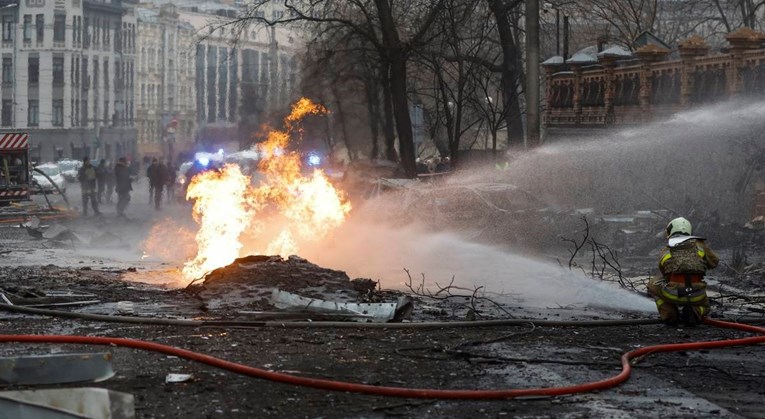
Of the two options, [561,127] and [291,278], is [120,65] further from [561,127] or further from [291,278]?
[291,278]

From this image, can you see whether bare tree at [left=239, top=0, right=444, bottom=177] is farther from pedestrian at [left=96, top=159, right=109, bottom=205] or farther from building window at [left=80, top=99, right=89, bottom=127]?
building window at [left=80, top=99, right=89, bottom=127]

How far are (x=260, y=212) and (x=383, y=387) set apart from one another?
39.2ft

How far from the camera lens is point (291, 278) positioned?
1402cm

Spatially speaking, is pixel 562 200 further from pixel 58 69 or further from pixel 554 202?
pixel 58 69

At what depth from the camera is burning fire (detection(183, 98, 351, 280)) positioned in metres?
18.7

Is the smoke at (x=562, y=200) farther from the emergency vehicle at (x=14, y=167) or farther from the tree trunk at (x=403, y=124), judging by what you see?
the emergency vehicle at (x=14, y=167)

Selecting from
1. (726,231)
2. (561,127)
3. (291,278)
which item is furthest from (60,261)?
(561,127)

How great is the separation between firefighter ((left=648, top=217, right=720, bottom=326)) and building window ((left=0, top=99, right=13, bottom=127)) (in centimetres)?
8200

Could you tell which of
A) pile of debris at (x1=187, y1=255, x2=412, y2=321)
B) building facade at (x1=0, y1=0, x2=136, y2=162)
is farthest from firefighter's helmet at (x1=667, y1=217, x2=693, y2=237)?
building facade at (x1=0, y1=0, x2=136, y2=162)

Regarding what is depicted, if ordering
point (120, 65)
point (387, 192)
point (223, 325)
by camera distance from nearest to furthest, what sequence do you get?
point (223, 325) < point (387, 192) < point (120, 65)

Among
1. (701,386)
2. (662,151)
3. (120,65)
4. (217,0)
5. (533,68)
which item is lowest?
(701,386)

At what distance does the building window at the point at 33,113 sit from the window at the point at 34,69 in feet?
5.64

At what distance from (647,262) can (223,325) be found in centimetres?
936

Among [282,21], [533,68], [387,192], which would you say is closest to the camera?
[387,192]
